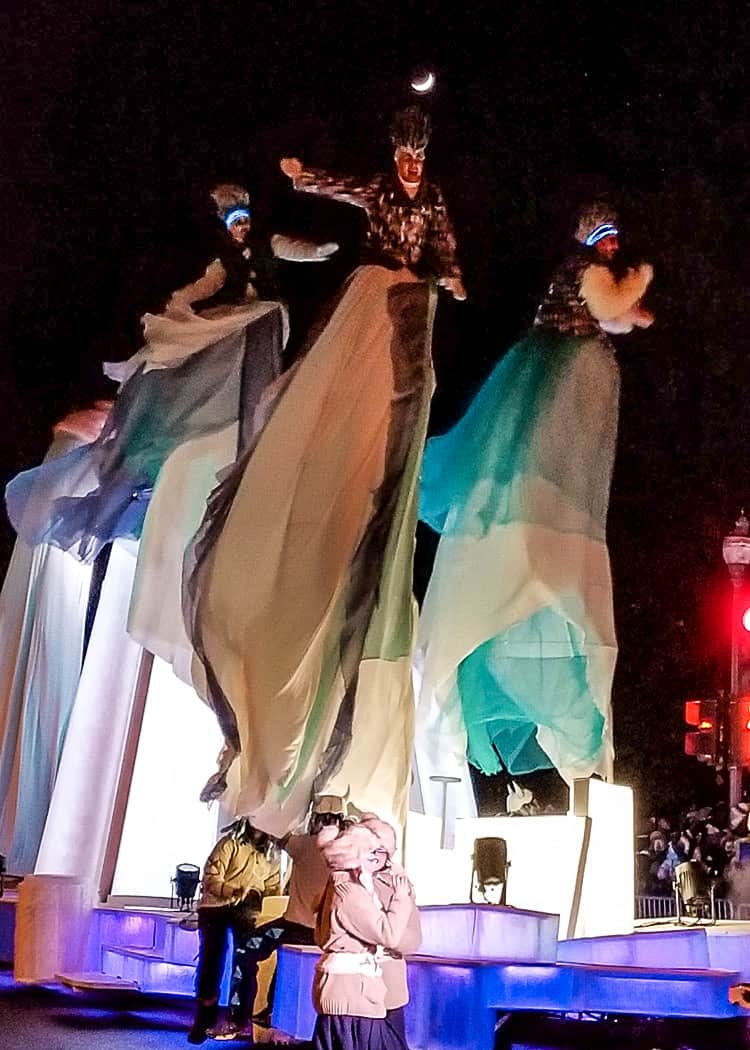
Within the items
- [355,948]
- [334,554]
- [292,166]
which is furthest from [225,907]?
[292,166]

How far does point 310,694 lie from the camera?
6914 mm

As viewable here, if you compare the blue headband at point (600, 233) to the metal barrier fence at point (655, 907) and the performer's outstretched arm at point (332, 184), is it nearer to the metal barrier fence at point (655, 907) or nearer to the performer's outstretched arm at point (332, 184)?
the performer's outstretched arm at point (332, 184)

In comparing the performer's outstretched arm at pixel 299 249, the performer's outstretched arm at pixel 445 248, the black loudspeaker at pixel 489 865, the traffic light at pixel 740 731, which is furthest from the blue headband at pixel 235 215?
the traffic light at pixel 740 731

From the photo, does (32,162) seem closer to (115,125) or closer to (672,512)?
(115,125)

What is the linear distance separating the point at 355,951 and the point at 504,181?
5237mm

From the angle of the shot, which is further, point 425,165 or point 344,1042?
point 425,165

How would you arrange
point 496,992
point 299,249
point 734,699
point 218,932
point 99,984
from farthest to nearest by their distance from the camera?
point 299,249 < point 734,699 < point 99,984 < point 218,932 < point 496,992

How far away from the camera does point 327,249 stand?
789cm

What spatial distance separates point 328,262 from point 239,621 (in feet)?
8.33

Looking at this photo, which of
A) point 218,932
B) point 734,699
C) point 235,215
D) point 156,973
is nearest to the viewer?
point 218,932

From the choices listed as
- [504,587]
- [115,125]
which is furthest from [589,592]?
[115,125]

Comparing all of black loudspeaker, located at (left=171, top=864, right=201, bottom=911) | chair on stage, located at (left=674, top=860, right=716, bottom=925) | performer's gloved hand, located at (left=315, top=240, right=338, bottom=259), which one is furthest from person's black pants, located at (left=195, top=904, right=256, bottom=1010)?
performer's gloved hand, located at (left=315, top=240, right=338, bottom=259)

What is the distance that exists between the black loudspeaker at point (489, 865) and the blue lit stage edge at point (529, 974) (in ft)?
1.77

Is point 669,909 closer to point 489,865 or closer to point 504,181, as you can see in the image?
point 489,865
